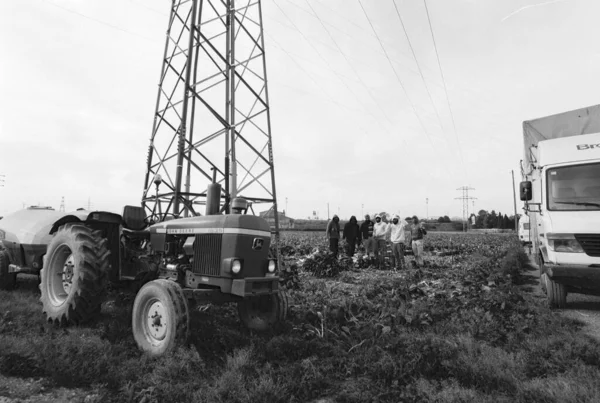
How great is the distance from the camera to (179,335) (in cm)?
423

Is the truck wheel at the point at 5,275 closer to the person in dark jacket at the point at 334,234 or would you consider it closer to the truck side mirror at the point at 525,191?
the person in dark jacket at the point at 334,234

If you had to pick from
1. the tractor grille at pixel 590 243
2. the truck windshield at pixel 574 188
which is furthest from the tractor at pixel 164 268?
the truck windshield at pixel 574 188

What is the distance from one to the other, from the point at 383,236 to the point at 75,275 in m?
10.4

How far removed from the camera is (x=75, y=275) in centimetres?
518

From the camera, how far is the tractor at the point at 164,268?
4.59 meters

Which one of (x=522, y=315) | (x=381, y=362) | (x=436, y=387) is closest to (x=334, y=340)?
(x=381, y=362)

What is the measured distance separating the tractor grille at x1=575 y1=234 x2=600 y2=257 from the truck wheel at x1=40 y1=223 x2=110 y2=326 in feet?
24.3

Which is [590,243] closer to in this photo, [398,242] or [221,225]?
[221,225]

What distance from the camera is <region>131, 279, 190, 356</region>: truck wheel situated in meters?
4.23

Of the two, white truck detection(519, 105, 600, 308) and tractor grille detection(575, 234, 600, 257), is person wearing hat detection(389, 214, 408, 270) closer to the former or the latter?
white truck detection(519, 105, 600, 308)

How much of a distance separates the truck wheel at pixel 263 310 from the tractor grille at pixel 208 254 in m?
0.79

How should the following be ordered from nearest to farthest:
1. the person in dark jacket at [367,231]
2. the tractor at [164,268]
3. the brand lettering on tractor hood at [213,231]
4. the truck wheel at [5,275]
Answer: the tractor at [164,268] → the brand lettering on tractor hood at [213,231] → the truck wheel at [5,275] → the person in dark jacket at [367,231]

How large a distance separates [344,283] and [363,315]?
4.06m

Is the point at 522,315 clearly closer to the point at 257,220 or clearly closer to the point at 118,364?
the point at 257,220
